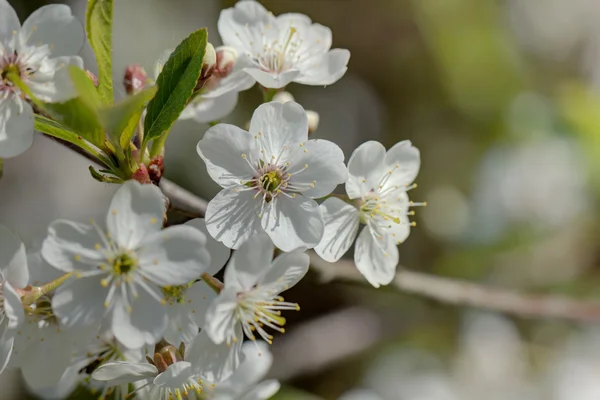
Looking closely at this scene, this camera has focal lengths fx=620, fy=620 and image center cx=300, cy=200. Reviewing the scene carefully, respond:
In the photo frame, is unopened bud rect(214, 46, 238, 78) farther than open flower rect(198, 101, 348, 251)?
Yes

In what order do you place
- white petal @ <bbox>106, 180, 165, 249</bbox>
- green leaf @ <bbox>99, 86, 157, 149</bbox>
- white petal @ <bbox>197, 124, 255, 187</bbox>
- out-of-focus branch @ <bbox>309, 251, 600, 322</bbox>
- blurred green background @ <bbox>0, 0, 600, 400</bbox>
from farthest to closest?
1. blurred green background @ <bbox>0, 0, 600, 400</bbox>
2. out-of-focus branch @ <bbox>309, 251, 600, 322</bbox>
3. white petal @ <bbox>197, 124, 255, 187</bbox>
4. white petal @ <bbox>106, 180, 165, 249</bbox>
5. green leaf @ <bbox>99, 86, 157, 149</bbox>

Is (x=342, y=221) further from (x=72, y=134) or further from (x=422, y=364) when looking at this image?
(x=422, y=364)

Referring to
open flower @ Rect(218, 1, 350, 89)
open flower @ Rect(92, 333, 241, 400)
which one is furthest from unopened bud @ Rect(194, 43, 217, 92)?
open flower @ Rect(92, 333, 241, 400)

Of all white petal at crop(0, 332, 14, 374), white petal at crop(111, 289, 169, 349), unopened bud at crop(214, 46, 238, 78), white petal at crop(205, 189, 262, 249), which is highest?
unopened bud at crop(214, 46, 238, 78)

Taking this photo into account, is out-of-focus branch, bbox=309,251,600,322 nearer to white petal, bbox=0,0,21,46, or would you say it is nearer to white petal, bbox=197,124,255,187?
white petal, bbox=197,124,255,187

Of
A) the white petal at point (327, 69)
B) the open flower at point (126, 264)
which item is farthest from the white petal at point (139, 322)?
the white petal at point (327, 69)

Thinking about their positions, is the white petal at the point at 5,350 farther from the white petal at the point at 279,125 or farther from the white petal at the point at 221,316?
the white petal at the point at 279,125

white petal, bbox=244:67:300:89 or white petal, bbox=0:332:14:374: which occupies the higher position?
white petal, bbox=244:67:300:89
